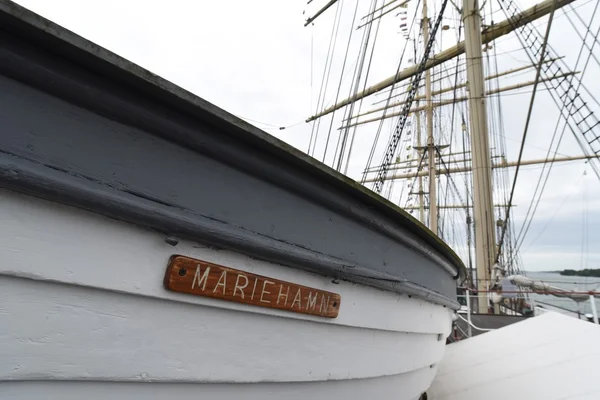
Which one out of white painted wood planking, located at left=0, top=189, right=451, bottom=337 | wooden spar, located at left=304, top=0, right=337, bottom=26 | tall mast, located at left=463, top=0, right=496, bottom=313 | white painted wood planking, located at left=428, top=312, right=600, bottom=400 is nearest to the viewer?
white painted wood planking, located at left=0, top=189, right=451, bottom=337

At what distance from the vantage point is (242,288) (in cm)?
111

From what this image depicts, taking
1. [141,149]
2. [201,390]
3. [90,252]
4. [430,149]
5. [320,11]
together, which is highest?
[430,149]

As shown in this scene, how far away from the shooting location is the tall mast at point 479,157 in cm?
729

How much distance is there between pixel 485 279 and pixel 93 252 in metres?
7.83

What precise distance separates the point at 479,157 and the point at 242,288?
776 cm

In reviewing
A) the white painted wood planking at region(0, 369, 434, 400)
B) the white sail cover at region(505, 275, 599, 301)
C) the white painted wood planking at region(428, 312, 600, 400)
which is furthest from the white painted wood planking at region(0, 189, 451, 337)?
the white sail cover at region(505, 275, 599, 301)

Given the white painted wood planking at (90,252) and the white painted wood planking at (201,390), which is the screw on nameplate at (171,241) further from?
the white painted wood planking at (201,390)

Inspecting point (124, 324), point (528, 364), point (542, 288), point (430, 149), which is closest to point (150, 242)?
point (124, 324)

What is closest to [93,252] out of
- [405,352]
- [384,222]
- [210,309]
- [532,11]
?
[210,309]

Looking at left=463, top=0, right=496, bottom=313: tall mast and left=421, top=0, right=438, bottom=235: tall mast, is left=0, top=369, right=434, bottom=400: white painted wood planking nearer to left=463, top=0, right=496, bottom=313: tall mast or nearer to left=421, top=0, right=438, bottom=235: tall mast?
left=463, top=0, right=496, bottom=313: tall mast

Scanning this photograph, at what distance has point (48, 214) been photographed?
2.76 feet

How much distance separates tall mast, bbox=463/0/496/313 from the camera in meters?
7.29

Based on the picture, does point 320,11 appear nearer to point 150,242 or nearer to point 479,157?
point 479,157

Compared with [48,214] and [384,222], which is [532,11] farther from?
[48,214]
